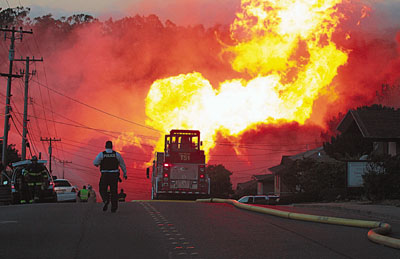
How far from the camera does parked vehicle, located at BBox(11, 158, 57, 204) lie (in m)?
22.6

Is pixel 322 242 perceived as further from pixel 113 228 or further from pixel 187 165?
pixel 187 165

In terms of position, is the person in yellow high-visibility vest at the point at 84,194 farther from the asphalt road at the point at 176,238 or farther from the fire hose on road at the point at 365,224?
the asphalt road at the point at 176,238

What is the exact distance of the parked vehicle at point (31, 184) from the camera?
74.0 ft

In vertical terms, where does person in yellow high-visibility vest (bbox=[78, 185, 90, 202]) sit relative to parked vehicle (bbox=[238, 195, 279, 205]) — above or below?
above

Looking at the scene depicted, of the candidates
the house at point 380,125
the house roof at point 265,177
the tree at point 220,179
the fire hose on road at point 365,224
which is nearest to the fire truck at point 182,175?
the house at point 380,125

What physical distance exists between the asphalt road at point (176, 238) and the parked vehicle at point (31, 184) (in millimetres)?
8855

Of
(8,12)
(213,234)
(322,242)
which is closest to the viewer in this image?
(322,242)

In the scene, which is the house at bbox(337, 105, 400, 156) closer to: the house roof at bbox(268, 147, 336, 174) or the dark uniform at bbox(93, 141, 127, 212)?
the dark uniform at bbox(93, 141, 127, 212)

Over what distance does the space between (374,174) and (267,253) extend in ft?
53.6

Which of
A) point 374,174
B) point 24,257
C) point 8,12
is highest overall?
point 8,12

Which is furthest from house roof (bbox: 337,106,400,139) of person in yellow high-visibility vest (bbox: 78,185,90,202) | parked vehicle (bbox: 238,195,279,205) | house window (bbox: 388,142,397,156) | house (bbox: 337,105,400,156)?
person in yellow high-visibility vest (bbox: 78,185,90,202)

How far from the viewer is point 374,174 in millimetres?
23406

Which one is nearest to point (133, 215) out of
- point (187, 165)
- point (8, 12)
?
point (187, 165)

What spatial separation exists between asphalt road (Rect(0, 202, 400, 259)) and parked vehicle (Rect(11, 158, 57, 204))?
8855 millimetres
